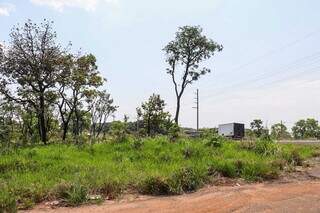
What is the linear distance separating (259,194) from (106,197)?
2.93 meters

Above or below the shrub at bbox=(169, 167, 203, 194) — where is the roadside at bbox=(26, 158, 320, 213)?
below

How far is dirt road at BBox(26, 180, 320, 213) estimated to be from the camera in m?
7.64

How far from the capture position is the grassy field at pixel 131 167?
8531mm

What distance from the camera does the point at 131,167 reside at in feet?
36.1

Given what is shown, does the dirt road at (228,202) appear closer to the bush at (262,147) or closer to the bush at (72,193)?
the bush at (72,193)

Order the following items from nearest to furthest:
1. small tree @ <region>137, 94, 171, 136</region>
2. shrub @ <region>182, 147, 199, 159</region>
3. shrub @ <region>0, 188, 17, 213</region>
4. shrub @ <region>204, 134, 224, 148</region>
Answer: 1. shrub @ <region>0, 188, 17, 213</region>
2. shrub @ <region>182, 147, 199, 159</region>
3. shrub @ <region>204, 134, 224, 148</region>
4. small tree @ <region>137, 94, 171, 136</region>

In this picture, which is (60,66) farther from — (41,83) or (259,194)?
(259,194)

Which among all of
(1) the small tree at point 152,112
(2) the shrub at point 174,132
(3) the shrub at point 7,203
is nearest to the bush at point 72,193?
(3) the shrub at point 7,203

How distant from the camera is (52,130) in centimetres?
4794

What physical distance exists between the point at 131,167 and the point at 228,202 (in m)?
3.46

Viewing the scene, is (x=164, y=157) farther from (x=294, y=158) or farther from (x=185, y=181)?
(x=294, y=158)

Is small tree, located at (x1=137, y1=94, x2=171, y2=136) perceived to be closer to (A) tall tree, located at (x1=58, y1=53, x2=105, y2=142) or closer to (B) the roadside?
(A) tall tree, located at (x1=58, y1=53, x2=105, y2=142)

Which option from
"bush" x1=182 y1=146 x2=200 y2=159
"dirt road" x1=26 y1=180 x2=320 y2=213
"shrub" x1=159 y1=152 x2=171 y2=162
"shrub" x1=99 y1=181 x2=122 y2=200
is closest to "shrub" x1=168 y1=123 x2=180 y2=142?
"bush" x1=182 y1=146 x2=200 y2=159

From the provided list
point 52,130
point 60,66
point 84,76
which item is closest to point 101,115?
point 52,130
